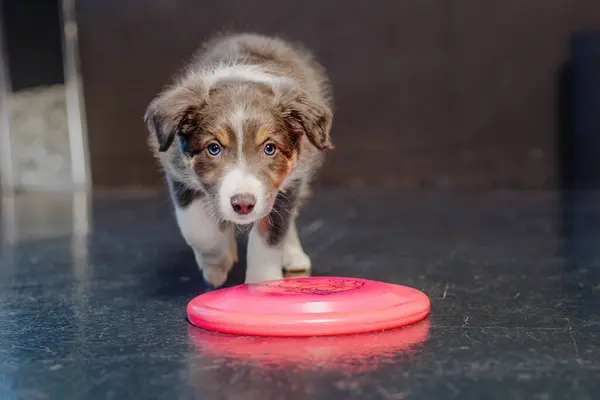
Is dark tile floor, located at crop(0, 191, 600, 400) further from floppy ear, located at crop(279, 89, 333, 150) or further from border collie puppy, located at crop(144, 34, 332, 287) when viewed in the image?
floppy ear, located at crop(279, 89, 333, 150)

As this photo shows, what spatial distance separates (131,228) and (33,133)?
15.8 ft

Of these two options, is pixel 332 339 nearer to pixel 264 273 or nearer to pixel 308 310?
pixel 308 310

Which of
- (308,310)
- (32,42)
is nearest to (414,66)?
(32,42)

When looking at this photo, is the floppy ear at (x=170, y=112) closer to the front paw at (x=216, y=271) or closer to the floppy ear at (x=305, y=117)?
the floppy ear at (x=305, y=117)

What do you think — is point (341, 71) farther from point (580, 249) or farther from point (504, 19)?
point (580, 249)

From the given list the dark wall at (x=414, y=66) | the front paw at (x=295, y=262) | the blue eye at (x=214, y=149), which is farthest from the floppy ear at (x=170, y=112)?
the dark wall at (x=414, y=66)

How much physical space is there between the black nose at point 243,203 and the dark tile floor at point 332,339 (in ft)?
1.12

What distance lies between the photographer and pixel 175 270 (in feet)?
10.5

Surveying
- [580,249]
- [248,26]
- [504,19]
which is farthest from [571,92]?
[580,249]

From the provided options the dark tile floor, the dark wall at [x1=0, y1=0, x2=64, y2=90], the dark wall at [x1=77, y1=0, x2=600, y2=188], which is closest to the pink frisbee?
the dark tile floor

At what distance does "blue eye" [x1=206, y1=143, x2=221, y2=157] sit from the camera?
2.37 metres

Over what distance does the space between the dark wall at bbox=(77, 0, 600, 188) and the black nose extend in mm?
5837

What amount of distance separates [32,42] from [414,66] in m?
4.19

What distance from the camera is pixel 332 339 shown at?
1938 mm
